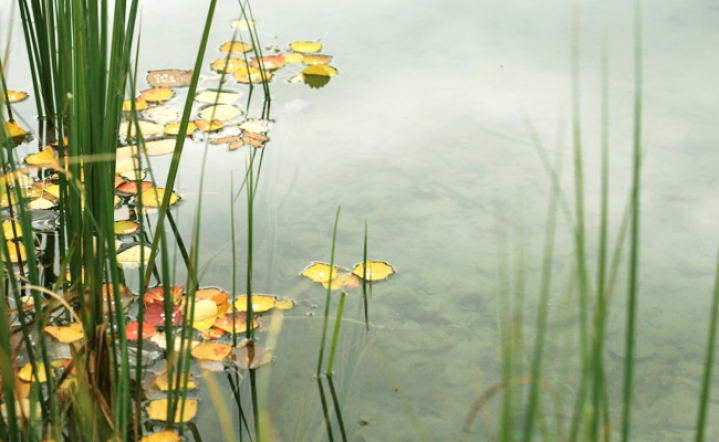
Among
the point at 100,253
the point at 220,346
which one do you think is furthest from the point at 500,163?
the point at 100,253

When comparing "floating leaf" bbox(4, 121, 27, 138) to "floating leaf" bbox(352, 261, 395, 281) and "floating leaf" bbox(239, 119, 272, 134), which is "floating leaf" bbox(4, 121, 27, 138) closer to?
"floating leaf" bbox(239, 119, 272, 134)

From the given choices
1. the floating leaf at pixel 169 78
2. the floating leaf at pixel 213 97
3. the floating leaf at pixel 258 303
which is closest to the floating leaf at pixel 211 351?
the floating leaf at pixel 258 303

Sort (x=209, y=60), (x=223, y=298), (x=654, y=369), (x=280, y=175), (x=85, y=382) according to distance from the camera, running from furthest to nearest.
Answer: (x=209, y=60)
(x=280, y=175)
(x=223, y=298)
(x=654, y=369)
(x=85, y=382)

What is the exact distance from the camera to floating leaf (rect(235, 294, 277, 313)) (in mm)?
1530

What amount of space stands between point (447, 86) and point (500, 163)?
1.30ft

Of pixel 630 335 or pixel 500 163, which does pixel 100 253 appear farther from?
pixel 500 163

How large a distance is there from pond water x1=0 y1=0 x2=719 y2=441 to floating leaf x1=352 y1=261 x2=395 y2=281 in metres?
0.03

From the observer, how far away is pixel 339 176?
1.95 metres

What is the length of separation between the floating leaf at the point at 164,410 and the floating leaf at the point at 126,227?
0.54 meters

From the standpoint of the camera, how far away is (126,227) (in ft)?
5.88

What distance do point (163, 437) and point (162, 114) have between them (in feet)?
3.84

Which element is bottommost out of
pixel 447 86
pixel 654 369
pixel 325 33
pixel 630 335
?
pixel 654 369

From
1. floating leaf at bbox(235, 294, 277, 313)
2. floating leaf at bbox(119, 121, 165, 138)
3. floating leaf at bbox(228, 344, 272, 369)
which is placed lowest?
floating leaf at bbox(228, 344, 272, 369)

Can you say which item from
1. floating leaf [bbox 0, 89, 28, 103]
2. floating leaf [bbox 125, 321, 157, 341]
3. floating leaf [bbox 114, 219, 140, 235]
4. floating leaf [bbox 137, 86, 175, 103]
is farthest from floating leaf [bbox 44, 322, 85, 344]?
floating leaf [bbox 0, 89, 28, 103]
